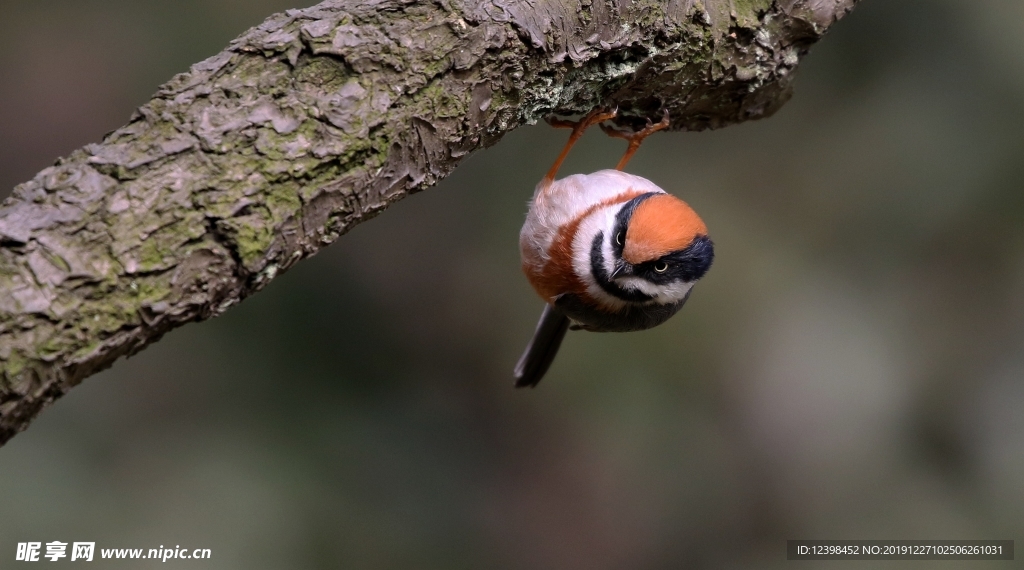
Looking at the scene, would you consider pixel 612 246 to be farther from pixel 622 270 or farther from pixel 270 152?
pixel 270 152

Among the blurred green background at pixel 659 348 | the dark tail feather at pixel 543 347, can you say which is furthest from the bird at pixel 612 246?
the blurred green background at pixel 659 348

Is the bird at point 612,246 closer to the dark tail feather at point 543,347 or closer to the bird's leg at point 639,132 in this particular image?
the bird's leg at point 639,132

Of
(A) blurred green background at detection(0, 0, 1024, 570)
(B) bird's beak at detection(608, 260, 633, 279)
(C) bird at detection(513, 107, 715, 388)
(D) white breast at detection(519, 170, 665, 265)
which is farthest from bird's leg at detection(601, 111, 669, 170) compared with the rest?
(A) blurred green background at detection(0, 0, 1024, 570)

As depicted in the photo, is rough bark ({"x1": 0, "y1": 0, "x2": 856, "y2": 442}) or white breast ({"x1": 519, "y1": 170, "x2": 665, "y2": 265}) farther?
white breast ({"x1": 519, "y1": 170, "x2": 665, "y2": 265})

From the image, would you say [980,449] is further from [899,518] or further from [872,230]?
[872,230]

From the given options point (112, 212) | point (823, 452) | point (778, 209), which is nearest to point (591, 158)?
point (778, 209)

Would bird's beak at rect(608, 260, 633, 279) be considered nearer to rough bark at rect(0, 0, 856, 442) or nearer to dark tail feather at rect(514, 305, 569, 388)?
rough bark at rect(0, 0, 856, 442)
